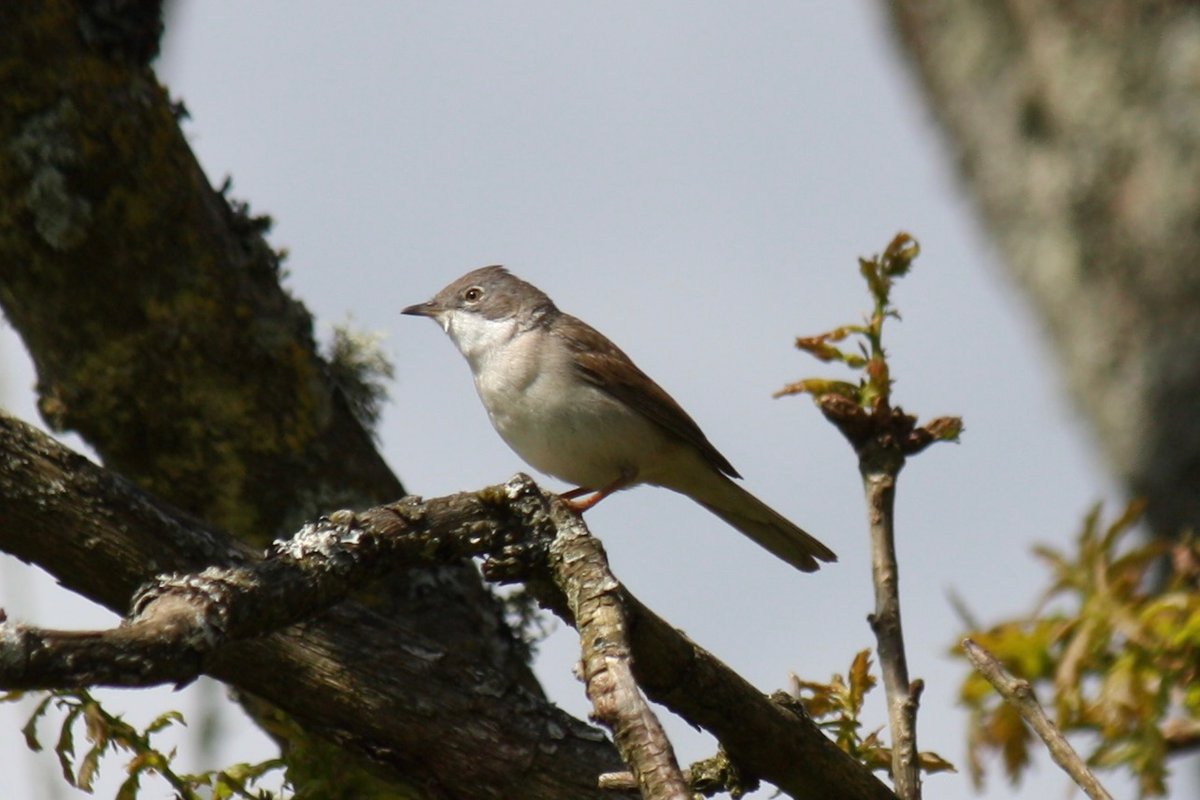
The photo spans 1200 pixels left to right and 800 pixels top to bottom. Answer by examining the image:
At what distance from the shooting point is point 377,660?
351 centimetres

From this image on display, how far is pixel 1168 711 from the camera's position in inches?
117

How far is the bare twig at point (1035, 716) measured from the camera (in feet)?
8.35

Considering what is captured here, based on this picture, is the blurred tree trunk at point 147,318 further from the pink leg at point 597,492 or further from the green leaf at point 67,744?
the green leaf at point 67,744

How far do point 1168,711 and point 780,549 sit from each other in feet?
11.1

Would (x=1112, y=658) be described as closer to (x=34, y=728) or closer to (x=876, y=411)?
(x=876, y=411)

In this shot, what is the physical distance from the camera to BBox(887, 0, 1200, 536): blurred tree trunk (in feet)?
15.8

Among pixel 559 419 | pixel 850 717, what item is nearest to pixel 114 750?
pixel 850 717

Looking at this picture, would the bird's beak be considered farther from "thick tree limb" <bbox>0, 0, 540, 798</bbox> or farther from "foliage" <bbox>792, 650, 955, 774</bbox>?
"foliage" <bbox>792, 650, 955, 774</bbox>

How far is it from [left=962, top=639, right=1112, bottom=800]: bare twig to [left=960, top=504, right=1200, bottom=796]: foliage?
0.32 metres

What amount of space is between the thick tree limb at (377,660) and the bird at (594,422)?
7.87ft

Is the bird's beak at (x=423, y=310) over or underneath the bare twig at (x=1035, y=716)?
over

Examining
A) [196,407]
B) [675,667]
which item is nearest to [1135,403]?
[675,667]

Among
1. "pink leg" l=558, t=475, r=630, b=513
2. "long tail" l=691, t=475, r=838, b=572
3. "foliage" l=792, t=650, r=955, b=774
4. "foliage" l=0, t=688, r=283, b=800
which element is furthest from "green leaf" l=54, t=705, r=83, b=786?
"long tail" l=691, t=475, r=838, b=572

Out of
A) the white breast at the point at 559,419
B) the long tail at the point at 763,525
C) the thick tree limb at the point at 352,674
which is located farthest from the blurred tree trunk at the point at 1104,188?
the thick tree limb at the point at 352,674
